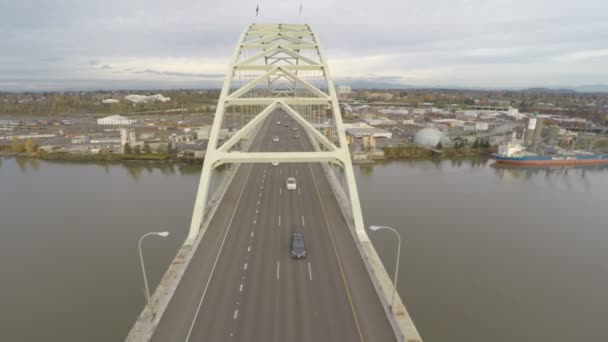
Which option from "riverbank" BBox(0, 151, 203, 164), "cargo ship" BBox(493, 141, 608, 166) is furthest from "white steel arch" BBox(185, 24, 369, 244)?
"cargo ship" BBox(493, 141, 608, 166)

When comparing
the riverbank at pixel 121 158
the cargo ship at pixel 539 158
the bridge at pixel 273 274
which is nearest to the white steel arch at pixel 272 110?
the bridge at pixel 273 274

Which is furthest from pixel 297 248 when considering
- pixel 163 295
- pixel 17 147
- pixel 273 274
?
pixel 17 147

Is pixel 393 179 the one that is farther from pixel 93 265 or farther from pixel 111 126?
pixel 111 126

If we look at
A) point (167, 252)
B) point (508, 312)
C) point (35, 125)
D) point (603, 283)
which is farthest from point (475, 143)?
point (35, 125)

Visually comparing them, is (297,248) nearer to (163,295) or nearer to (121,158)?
(163,295)

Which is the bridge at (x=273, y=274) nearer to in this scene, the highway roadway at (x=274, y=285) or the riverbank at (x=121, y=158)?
the highway roadway at (x=274, y=285)

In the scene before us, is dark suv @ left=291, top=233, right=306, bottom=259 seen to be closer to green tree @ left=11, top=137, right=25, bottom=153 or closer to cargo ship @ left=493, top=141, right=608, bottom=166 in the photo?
cargo ship @ left=493, top=141, right=608, bottom=166
